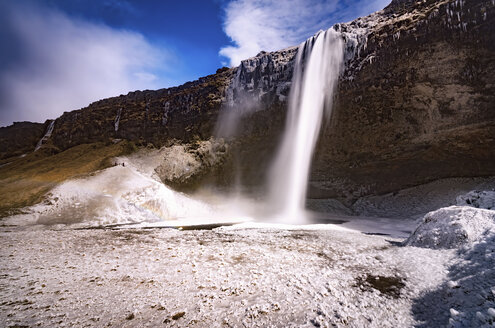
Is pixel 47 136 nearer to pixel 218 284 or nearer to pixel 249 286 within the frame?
pixel 218 284

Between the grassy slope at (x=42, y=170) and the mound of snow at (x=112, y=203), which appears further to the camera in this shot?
the grassy slope at (x=42, y=170)

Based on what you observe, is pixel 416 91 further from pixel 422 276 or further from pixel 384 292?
pixel 384 292

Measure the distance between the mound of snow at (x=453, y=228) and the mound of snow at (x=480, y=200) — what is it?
3.90m

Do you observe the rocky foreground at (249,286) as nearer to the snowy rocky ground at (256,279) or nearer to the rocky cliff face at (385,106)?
the snowy rocky ground at (256,279)

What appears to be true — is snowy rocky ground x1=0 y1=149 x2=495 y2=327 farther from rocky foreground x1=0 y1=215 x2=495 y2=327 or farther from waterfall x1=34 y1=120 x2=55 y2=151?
waterfall x1=34 y1=120 x2=55 y2=151

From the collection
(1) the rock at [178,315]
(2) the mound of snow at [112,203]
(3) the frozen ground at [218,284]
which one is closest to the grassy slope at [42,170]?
(2) the mound of snow at [112,203]

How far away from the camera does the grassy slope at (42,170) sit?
1508cm

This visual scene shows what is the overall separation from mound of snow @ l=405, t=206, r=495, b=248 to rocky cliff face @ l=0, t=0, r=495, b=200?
34.3 ft

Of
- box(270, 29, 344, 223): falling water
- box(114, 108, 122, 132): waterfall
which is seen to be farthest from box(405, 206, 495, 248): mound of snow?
box(114, 108, 122, 132): waterfall

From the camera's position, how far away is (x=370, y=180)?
19156 mm

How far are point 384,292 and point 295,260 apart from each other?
224 centimetres

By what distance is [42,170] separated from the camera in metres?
22.6

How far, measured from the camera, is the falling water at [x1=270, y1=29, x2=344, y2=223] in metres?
16.2

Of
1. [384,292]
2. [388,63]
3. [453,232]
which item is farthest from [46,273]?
[388,63]
